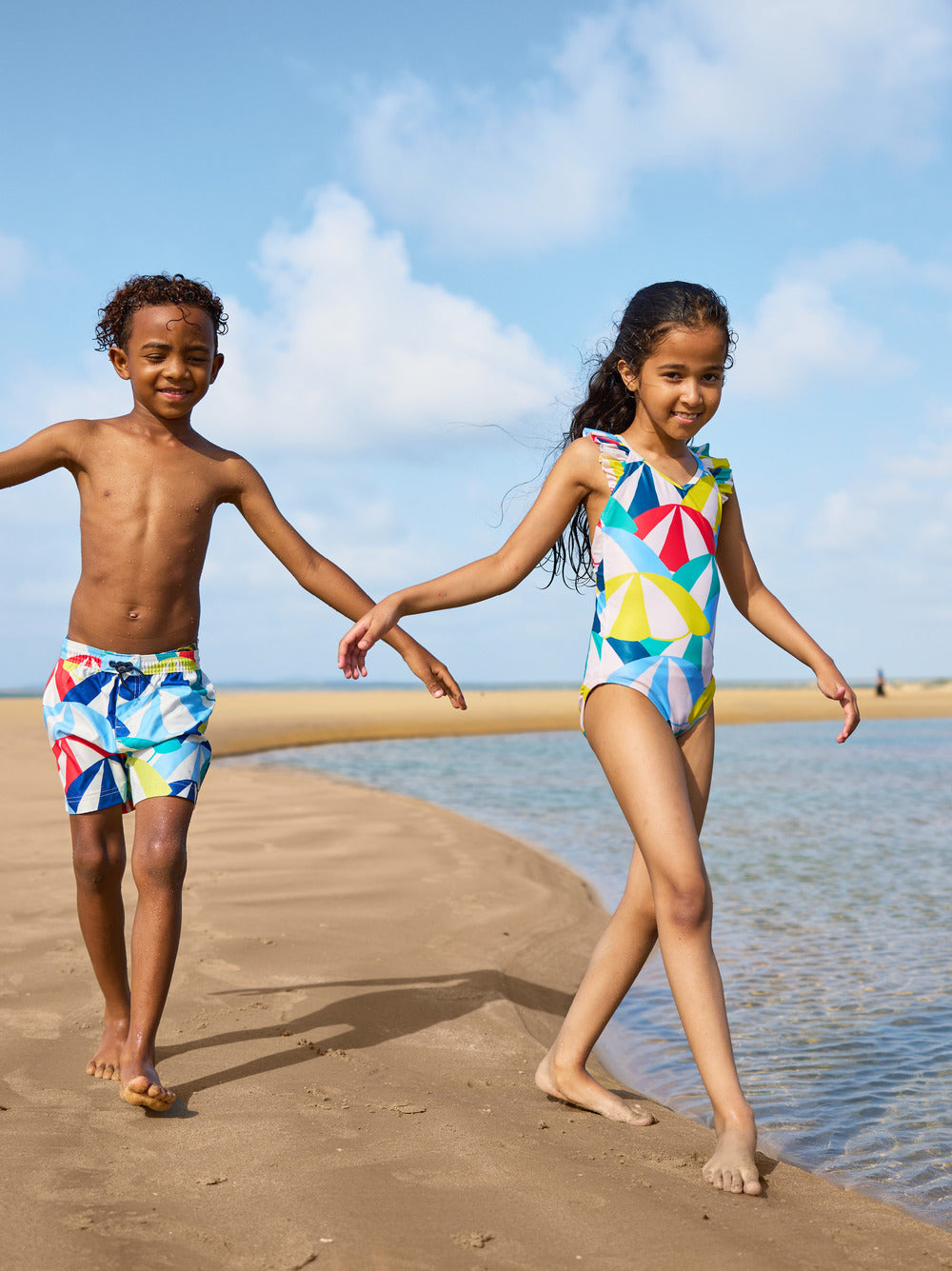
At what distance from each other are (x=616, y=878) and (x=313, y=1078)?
4472 millimetres

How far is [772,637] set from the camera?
3.37 meters

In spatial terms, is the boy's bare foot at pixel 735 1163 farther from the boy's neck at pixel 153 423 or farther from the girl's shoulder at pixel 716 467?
the boy's neck at pixel 153 423

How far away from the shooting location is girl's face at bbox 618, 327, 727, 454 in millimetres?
3061

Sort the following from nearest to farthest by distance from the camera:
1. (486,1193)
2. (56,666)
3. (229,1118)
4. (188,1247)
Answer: (188,1247), (486,1193), (229,1118), (56,666)

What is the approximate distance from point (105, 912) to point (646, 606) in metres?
1.82

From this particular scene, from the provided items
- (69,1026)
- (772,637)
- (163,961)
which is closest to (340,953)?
(69,1026)

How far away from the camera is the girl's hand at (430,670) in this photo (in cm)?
346

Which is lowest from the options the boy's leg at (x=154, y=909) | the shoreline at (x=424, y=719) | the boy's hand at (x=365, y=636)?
the shoreline at (x=424, y=719)

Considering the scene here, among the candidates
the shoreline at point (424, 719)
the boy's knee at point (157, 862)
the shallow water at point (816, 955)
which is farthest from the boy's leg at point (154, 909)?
the shoreline at point (424, 719)

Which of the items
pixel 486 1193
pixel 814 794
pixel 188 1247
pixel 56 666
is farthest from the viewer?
pixel 814 794

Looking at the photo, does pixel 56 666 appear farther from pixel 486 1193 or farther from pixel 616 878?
pixel 616 878

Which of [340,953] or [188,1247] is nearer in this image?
[188,1247]

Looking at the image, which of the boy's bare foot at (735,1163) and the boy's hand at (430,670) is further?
the boy's hand at (430,670)

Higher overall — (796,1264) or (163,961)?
(163,961)
